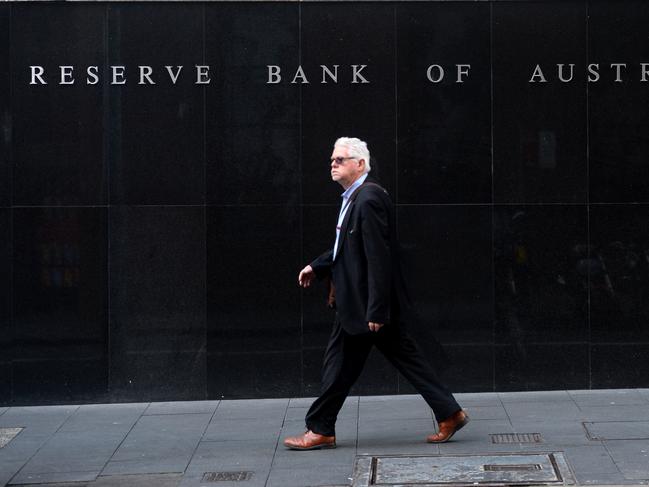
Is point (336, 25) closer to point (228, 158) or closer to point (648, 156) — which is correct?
point (228, 158)

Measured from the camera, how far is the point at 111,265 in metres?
9.87

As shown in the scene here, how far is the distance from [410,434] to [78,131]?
381 centimetres

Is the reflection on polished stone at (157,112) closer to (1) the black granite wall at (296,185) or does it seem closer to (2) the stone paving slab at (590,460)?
(1) the black granite wall at (296,185)

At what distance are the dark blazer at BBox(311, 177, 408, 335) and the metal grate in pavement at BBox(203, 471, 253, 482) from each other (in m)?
1.20

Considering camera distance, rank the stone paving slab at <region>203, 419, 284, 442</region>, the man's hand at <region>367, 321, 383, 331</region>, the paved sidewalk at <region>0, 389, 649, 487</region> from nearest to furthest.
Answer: the paved sidewalk at <region>0, 389, 649, 487</region>, the man's hand at <region>367, 321, 383, 331</region>, the stone paving slab at <region>203, 419, 284, 442</region>

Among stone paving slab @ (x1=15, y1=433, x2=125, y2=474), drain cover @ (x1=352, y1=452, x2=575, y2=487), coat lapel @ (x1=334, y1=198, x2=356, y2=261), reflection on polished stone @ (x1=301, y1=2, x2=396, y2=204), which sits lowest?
stone paving slab @ (x1=15, y1=433, x2=125, y2=474)

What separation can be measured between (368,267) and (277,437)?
5.27 ft

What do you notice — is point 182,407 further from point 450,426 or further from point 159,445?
point 450,426

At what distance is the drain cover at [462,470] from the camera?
23.1 ft

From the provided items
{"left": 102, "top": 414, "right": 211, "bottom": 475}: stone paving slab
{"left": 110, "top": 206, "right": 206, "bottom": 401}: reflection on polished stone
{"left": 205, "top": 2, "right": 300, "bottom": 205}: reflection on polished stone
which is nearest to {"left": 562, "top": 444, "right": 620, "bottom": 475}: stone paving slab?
{"left": 102, "top": 414, "right": 211, "bottom": 475}: stone paving slab

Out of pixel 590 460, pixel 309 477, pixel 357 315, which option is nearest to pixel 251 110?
pixel 357 315

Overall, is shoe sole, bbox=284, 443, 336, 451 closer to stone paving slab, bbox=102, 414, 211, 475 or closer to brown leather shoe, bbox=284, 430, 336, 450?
brown leather shoe, bbox=284, 430, 336, 450

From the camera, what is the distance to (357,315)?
7.86m

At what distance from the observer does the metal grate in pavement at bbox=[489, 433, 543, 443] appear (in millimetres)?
8156
